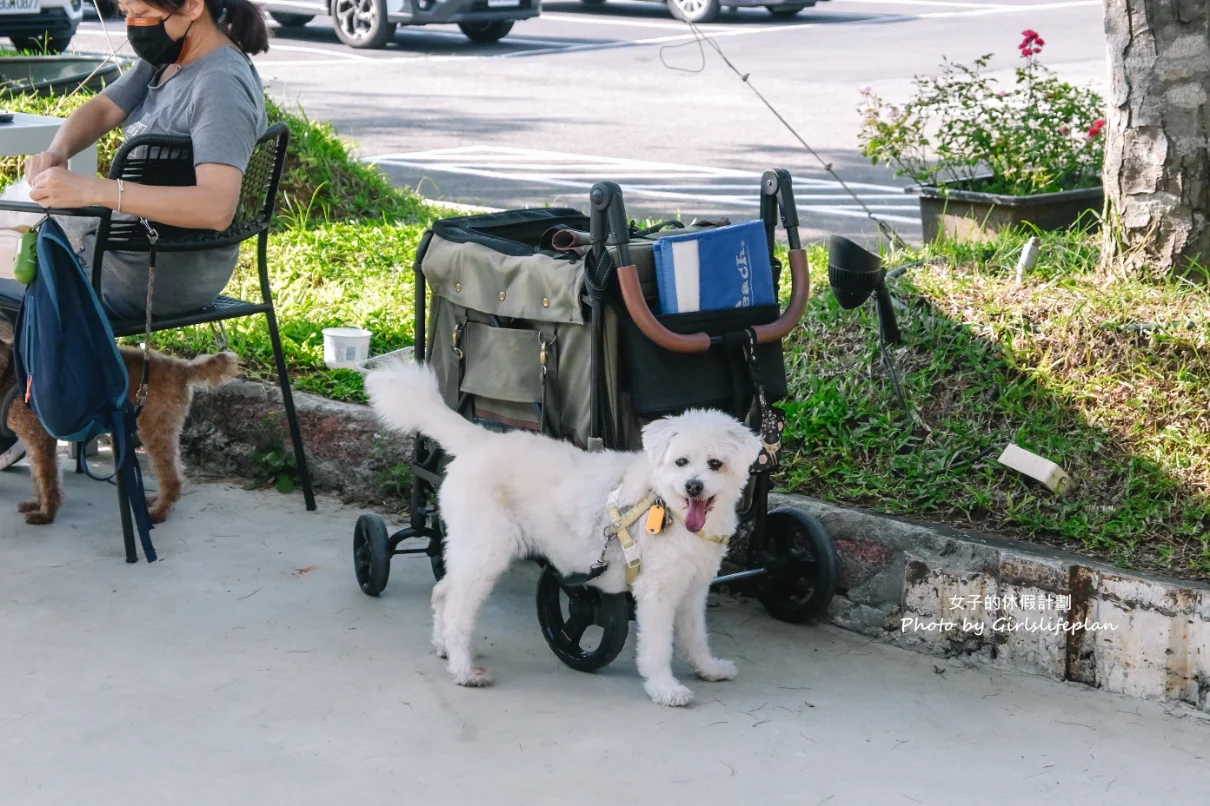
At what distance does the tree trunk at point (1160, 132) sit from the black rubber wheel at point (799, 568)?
75.7 inches

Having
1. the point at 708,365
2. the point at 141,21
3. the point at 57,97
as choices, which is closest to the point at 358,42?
the point at 57,97

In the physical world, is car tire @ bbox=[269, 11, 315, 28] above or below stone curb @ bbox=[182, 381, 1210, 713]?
above

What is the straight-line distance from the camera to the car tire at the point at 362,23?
1780 cm

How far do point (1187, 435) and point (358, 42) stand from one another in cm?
1542

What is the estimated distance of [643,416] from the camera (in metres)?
3.74

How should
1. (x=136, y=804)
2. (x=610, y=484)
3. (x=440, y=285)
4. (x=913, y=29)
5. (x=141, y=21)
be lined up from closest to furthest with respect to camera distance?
(x=136, y=804)
(x=610, y=484)
(x=440, y=285)
(x=141, y=21)
(x=913, y=29)

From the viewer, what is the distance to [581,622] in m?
3.70

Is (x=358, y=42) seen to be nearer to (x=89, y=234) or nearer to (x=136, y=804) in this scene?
(x=89, y=234)

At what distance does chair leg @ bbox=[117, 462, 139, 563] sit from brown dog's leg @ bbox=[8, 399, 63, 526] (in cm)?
41

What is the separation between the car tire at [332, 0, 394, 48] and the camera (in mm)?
17797

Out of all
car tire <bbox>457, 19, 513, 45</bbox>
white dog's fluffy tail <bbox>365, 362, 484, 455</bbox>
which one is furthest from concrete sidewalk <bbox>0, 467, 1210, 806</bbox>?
car tire <bbox>457, 19, 513, 45</bbox>

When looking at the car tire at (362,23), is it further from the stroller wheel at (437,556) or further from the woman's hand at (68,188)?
the stroller wheel at (437,556)

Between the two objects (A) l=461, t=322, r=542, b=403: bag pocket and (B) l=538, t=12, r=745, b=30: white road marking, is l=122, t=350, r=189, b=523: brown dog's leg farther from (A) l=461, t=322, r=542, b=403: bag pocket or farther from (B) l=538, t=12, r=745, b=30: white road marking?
(B) l=538, t=12, r=745, b=30: white road marking

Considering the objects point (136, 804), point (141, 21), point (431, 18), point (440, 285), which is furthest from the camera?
point (431, 18)
